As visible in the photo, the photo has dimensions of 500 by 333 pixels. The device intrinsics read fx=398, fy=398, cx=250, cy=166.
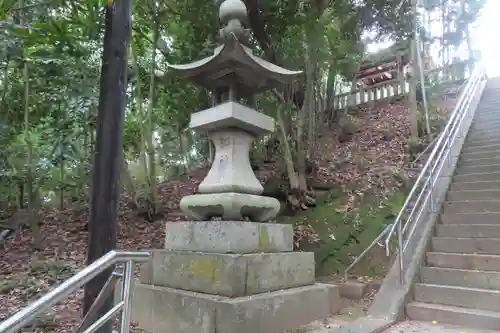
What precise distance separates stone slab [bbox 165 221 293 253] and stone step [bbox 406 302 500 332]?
146 cm

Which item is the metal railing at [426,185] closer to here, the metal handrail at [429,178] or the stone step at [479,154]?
the metal handrail at [429,178]

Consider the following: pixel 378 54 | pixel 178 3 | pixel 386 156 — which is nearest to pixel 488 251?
pixel 386 156

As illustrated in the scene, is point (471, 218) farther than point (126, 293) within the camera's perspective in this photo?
Yes

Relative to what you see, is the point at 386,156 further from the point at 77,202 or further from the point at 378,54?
the point at 77,202

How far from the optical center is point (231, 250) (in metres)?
3.57

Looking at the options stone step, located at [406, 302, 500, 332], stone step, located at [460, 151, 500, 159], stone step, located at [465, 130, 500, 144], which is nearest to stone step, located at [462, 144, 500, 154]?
stone step, located at [460, 151, 500, 159]

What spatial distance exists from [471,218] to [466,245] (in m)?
0.63

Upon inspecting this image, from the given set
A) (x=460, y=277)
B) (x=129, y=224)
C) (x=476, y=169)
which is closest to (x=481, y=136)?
(x=476, y=169)

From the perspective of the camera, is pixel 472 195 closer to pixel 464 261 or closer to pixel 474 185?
pixel 474 185

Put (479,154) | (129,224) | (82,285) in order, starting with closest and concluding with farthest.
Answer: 1. (82,285)
2. (479,154)
3. (129,224)

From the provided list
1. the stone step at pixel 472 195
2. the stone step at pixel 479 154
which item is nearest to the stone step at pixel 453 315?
the stone step at pixel 472 195

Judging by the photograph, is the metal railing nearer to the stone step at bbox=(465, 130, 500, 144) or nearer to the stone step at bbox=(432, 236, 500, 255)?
the stone step at bbox=(465, 130, 500, 144)

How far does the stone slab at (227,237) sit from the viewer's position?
143 inches

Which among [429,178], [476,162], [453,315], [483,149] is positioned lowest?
[453,315]
